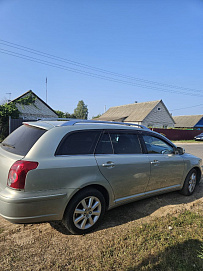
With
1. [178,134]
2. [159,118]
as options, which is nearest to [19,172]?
[178,134]

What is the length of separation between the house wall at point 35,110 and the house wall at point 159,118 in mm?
14946

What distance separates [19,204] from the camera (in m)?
2.31

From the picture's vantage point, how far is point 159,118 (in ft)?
108

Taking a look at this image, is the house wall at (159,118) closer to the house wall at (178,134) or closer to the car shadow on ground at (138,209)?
the house wall at (178,134)

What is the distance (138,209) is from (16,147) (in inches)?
99.4

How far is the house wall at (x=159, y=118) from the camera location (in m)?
31.4

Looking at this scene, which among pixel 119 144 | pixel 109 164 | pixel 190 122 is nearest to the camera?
pixel 109 164

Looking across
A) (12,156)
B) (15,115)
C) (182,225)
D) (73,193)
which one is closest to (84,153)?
(73,193)

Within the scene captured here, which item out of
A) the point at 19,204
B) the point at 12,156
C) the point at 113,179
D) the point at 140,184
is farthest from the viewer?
the point at 140,184

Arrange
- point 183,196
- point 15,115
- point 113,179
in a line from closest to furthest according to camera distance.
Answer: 1. point 113,179
2. point 183,196
3. point 15,115

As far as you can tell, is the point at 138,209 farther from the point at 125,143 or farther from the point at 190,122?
the point at 190,122

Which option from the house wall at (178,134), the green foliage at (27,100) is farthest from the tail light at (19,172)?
the house wall at (178,134)

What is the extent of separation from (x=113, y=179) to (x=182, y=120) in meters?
Answer: 56.9

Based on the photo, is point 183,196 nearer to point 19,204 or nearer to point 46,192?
point 46,192
